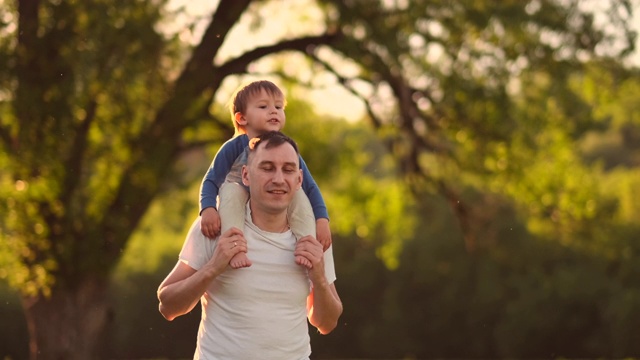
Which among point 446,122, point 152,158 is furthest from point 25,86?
point 446,122

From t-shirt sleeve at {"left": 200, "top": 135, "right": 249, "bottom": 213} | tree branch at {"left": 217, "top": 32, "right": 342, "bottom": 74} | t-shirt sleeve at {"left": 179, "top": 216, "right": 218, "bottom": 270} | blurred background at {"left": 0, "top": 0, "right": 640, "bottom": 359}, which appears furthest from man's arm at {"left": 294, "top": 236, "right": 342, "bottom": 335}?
tree branch at {"left": 217, "top": 32, "right": 342, "bottom": 74}

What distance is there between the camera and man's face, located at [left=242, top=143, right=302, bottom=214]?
3.80 meters

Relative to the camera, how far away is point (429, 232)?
4262cm

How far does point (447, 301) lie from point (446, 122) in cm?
2561

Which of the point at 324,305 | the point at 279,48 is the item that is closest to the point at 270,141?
the point at 324,305

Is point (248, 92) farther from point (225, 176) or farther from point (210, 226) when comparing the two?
point (210, 226)

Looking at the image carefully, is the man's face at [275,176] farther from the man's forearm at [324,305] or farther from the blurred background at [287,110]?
the blurred background at [287,110]

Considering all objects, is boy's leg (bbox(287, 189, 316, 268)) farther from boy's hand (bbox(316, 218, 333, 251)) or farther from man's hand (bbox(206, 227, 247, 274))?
man's hand (bbox(206, 227, 247, 274))

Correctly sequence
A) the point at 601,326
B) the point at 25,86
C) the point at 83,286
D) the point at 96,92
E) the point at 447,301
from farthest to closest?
the point at 447,301
the point at 601,326
the point at 83,286
the point at 96,92
the point at 25,86

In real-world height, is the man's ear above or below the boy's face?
below

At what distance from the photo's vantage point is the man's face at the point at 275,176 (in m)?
3.80

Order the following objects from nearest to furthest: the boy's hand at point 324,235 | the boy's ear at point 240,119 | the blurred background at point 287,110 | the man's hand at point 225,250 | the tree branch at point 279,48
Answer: the man's hand at point 225,250 → the boy's hand at point 324,235 → the boy's ear at point 240,119 → the blurred background at point 287,110 → the tree branch at point 279,48

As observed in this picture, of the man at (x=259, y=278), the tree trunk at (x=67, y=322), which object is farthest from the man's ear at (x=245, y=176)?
the tree trunk at (x=67, y=322)

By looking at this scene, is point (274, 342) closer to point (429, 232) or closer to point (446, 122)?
point (446, 122)
